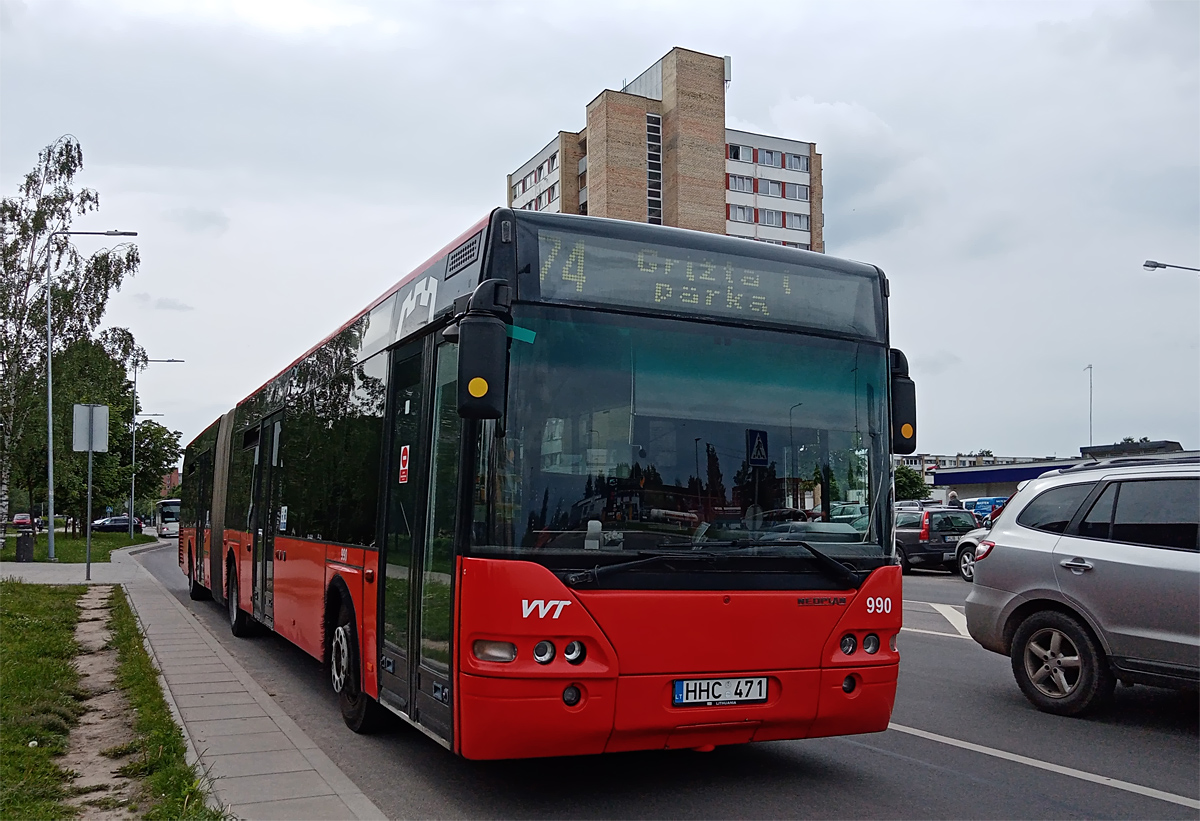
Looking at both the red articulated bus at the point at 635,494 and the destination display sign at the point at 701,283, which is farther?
the destination display sign at the point at 701,283

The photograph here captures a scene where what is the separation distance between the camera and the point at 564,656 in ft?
17.6

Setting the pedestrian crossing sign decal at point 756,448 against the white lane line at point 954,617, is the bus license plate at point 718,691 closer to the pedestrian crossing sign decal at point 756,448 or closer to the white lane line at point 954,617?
the pedestrian crossing sign decal at point 756,448

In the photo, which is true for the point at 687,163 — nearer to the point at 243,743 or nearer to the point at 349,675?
the point at 349,675

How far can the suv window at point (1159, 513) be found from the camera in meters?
7.66

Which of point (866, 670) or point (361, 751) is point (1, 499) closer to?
point (361, 751)

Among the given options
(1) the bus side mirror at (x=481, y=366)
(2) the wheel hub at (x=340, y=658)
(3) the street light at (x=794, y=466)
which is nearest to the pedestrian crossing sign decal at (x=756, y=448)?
(3) the street light at (x=794, y=466)

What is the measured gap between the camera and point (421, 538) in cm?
622

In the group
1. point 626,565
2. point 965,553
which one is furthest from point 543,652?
point 965,553

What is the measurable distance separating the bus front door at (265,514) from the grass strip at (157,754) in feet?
4.57

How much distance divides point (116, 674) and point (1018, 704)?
7806mm

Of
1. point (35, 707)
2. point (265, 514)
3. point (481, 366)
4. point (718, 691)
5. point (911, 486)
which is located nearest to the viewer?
point (481, 366)

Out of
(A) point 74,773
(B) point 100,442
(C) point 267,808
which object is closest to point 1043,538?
(C) point 267,808

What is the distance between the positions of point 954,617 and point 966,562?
1074cm

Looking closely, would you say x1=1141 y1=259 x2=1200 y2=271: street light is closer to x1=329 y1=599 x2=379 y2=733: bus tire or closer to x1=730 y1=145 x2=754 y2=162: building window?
x1=329 y1=599 x2=379 y2=733: bus tire
